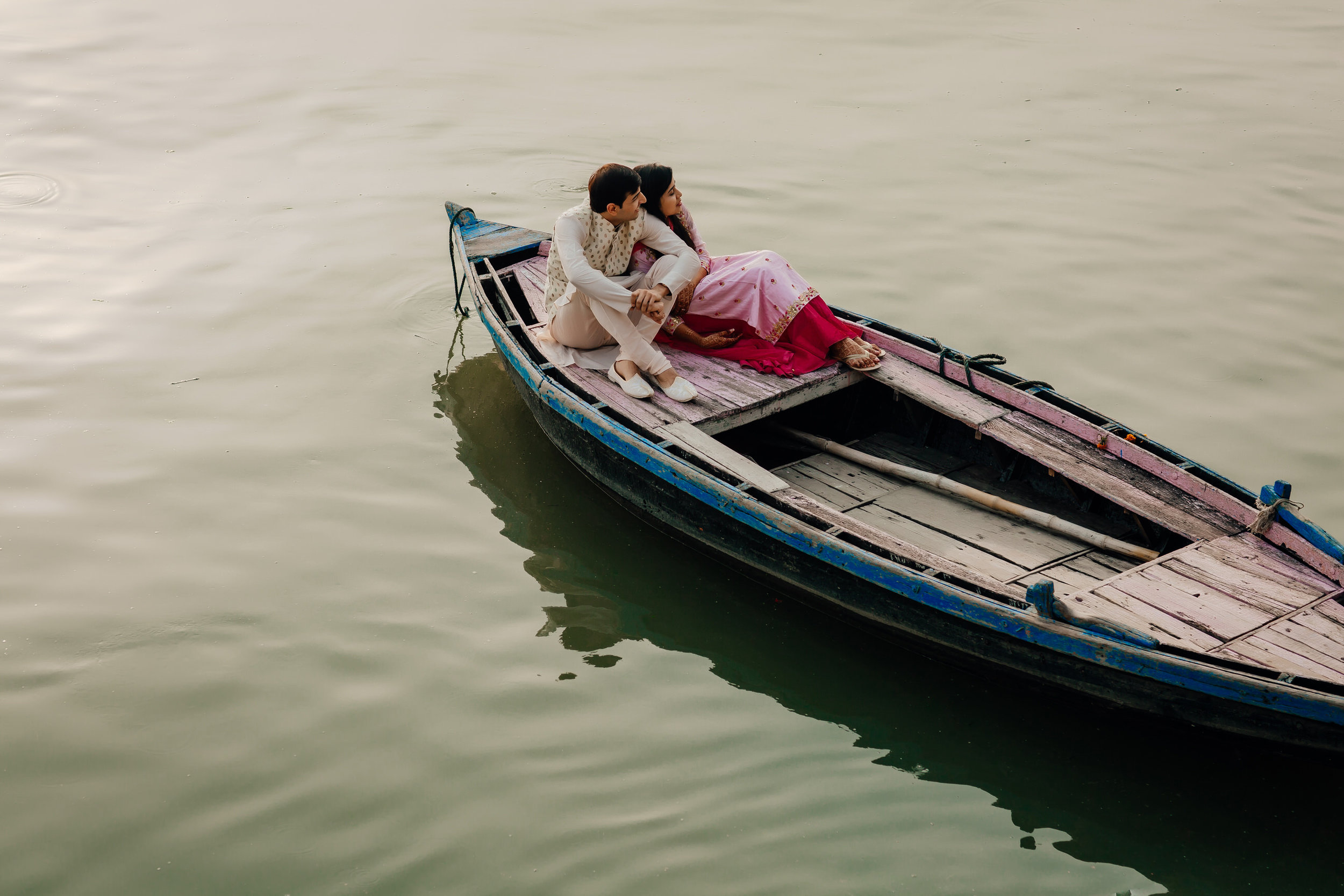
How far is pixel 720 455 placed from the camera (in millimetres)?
4727

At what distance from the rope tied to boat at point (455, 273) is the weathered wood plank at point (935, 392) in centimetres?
239

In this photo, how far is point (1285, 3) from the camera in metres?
12.2

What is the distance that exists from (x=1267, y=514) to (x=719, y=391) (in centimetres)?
227

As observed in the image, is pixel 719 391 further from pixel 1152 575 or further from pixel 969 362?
pixel 1152 575

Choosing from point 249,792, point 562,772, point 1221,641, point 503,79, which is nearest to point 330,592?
point 249,792

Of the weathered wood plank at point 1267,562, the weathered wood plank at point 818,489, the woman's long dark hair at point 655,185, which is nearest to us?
the weathered wood plank at point 1267,562

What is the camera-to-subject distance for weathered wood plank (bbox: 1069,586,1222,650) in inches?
144

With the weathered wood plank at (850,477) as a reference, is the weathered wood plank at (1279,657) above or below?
below

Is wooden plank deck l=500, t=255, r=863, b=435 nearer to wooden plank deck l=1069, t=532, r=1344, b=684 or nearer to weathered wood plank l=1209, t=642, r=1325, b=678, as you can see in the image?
wooden plank deck l=1069, t=532, r=1344, b=684

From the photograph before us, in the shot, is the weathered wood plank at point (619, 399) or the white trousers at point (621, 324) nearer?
the weathered wood plank at point (619, 399)

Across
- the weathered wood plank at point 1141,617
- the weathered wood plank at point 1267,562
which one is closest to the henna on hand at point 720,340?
the weathered wood plank at point 1141,617

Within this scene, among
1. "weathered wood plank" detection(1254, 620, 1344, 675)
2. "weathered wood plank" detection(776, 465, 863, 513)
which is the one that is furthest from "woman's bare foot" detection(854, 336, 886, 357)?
"weathered wood plank" detection(1254, 620, 1344, 675)

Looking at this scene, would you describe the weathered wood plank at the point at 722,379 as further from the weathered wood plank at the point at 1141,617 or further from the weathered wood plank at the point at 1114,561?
the weathered wood plank at the point at 1141,617

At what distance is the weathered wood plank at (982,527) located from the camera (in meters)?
4.48
